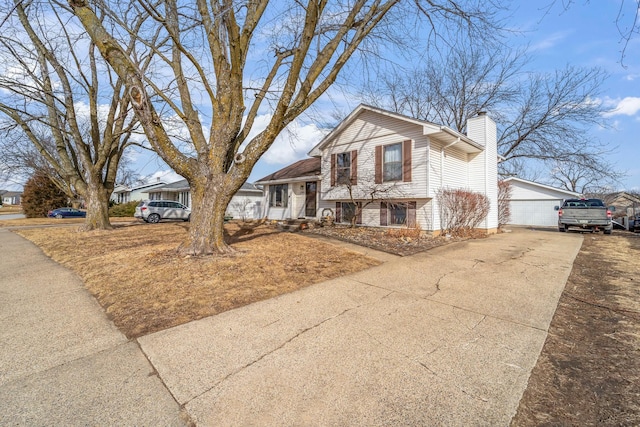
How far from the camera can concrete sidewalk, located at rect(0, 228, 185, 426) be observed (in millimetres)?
2012

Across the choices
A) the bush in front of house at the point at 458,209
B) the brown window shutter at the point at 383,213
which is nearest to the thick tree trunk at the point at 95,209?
the brown window shutter at the point at 383,213

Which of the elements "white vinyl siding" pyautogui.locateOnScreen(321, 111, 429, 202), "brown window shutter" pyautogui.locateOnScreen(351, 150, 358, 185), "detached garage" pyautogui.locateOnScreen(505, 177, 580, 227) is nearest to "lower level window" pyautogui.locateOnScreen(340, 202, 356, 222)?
"white vinyl siding" pyautogui.locateOnScreen(321, 111, 429, 202)

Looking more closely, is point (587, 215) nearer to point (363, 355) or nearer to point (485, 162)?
point (485, 162)

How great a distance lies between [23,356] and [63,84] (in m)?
14.4

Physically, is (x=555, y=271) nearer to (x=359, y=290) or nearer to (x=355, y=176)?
(x=359, y=290)

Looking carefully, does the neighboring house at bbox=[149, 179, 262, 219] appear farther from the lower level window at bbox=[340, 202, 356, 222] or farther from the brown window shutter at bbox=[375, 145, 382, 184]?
the brown window shutter at bbox=[375, 145, 382, 184]

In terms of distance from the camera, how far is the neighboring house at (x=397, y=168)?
11727mm

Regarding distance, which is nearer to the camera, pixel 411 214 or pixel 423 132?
pixel 423 132

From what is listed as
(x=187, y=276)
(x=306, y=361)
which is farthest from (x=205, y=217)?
(x=306, y=361)

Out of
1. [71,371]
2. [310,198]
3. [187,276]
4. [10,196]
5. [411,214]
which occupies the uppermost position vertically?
[10,196]

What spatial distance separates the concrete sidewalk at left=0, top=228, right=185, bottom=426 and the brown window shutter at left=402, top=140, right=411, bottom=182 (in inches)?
425

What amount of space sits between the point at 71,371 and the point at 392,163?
39.4 feet

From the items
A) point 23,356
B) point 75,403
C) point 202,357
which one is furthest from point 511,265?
point 23,356

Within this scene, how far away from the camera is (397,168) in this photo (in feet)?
40.9
